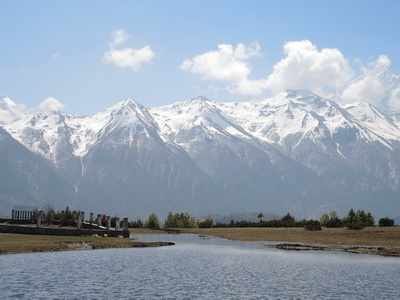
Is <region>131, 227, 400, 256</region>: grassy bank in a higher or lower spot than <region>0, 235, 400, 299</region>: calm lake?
higher

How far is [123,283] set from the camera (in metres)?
53.9

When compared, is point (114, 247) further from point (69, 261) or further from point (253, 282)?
point (253, 282)

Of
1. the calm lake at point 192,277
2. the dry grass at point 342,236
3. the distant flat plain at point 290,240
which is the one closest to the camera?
the calm lake at point 192,277

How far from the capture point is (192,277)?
59.8 metres

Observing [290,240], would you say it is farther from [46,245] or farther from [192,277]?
[192,277]

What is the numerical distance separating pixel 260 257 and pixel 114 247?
2837cm

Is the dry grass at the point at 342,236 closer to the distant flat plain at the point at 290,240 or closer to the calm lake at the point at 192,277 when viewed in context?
the distant flat plain at the point at 290,240

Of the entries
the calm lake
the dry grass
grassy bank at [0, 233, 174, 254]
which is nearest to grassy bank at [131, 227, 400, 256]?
the dry grass

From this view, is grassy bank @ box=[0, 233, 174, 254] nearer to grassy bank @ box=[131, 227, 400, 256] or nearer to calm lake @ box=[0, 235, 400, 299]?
calm lake @ box=[0, 235, 400, 299]

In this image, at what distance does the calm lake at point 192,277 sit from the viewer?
48.9 meters

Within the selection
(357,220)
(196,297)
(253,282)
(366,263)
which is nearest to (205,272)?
(253,282)

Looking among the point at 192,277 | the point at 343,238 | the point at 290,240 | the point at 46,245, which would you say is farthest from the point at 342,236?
the point at 192,277

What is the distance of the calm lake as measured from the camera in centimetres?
4891

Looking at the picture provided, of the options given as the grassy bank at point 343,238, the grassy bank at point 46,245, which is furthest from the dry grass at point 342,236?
the grassy bank at point 46,245
